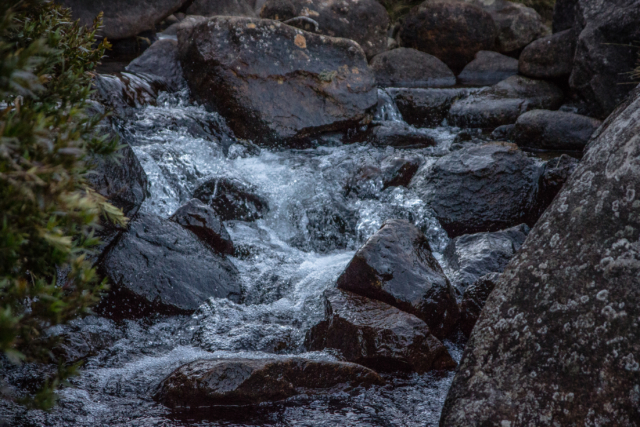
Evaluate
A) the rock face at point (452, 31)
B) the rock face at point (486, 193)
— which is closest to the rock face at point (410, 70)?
the rock face at point (452, 31)

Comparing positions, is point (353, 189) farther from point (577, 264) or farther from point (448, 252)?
point (577, 264)

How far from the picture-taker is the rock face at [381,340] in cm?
365

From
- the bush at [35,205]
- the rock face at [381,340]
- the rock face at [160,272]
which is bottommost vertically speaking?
the rock face at [381,340]

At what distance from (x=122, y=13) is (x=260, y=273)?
11.3m

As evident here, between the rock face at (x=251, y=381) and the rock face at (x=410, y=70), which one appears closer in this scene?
the rock face at (x=251, y=381)

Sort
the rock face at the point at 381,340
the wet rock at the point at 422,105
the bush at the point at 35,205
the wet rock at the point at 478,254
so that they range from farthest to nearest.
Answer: the wet rock at the point at 422,105, the wet rock at the point at 478,254, the rock face at the point at 381,340, the bush at the point at 35,205

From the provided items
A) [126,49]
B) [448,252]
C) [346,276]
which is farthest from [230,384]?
[126,49]

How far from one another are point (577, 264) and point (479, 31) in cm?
1538

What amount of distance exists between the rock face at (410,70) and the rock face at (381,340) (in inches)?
452

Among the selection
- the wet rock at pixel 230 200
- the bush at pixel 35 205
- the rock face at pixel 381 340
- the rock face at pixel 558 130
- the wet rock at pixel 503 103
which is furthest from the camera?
the wet rock at pixel 503 103

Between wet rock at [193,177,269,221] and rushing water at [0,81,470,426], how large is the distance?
0.48ft

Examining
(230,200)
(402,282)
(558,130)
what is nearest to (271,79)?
(230,200)

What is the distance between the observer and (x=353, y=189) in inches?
290

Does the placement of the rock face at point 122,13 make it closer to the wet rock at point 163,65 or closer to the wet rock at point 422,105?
the wet rock at point 163,65
